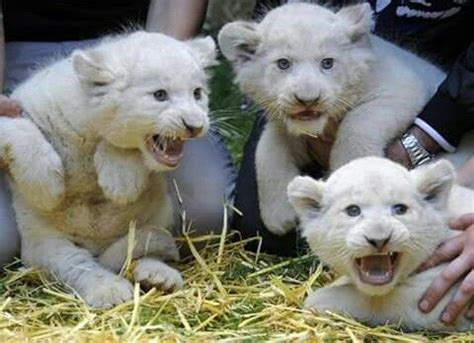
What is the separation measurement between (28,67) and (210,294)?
128 cm

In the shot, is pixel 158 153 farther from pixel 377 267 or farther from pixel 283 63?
pixel 377 267

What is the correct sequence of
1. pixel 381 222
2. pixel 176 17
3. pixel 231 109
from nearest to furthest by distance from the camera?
pixel 381 222
pixel 176 17
pixel 231 109

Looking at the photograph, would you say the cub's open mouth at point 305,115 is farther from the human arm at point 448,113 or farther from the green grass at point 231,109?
the green grass at point 231,109

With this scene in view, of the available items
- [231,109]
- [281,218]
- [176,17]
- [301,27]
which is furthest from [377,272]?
[231,109]

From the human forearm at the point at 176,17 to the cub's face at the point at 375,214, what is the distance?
1259 millimetres

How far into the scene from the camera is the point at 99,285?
3.99 m

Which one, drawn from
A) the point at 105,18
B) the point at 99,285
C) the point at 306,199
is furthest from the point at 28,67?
the point at 306,199

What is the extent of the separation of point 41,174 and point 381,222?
3.73 feet

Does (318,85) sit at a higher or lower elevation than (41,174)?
higher

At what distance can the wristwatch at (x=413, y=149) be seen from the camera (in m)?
4.24

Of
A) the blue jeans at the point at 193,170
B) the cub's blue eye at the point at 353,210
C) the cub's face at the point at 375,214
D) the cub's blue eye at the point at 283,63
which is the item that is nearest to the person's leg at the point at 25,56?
the blue jeans at the point at 193,170

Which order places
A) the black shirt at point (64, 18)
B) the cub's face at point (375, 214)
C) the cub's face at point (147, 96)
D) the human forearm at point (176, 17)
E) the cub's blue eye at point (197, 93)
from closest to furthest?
the cub's face at point (375, 214) → the cub's face at point (147, 96) → the cub's blue eye at point (197, 93) → the human forearm at point (176, 17) → the black shirt at point (64, 18)

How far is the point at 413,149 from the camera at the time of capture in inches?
167

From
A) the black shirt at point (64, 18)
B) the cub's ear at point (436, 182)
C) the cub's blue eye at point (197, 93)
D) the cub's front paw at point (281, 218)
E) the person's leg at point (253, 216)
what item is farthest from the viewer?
the black shirt at point (64, 18)
